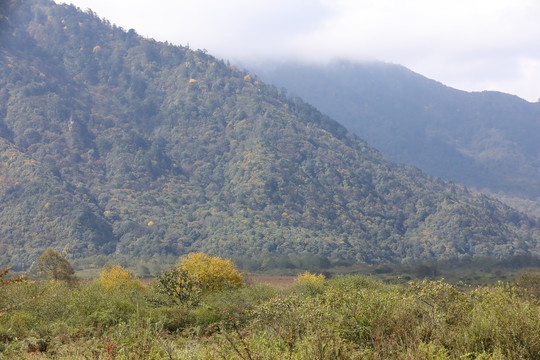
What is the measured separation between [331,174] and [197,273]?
5913 inches

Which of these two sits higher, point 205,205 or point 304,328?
point 304,328

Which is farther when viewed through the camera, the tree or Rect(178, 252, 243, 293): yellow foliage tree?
the tree

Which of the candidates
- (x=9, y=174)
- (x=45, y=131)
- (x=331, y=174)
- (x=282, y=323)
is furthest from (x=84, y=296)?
(x=45, y=131)

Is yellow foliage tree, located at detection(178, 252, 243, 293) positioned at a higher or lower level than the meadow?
lower

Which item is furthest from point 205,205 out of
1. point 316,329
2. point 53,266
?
point 316,329

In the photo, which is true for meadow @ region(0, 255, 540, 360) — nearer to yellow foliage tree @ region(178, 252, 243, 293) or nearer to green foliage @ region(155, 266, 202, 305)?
green foliage @ region(155, 266, 202, 305)

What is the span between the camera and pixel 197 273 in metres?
43.6

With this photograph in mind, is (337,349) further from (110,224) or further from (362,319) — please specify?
(110,224)

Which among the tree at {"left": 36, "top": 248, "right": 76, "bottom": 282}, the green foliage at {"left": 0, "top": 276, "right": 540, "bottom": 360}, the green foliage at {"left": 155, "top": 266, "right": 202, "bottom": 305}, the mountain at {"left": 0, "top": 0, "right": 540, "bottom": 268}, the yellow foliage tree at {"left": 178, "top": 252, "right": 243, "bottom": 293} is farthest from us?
the mountain at {"left": 0, "top": 0, "right": 540, "bottom": 268}

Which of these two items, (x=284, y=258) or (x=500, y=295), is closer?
(x=500, y=295)

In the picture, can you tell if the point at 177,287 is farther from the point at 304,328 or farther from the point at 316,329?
the point at 316,329

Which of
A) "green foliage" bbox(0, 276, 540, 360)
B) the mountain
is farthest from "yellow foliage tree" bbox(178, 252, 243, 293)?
the mountain

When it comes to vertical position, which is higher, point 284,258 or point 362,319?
point 362,319

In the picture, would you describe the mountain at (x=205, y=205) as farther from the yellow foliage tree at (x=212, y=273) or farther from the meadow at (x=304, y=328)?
the meadow at (x=304, y=328)
